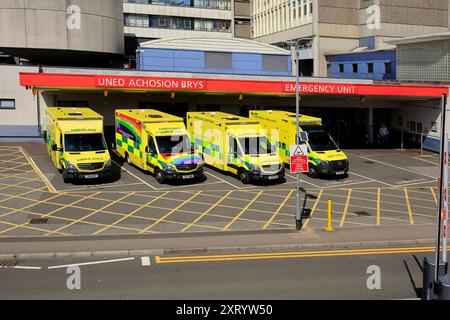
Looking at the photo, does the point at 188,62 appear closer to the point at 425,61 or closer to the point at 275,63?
the point at 275,63

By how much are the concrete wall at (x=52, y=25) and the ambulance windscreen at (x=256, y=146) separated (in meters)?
18.4

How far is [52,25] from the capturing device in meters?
36.9

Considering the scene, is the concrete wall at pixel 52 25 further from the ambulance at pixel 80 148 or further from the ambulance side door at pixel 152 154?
the ambulance side door at pixel 152 154

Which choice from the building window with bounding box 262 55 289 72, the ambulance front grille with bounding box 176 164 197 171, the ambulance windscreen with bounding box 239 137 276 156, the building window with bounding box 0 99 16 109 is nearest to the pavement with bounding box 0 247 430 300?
the ambulance front grille with bounding box 176 164 197 171

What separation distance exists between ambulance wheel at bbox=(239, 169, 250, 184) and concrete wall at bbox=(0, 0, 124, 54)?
62.0ft

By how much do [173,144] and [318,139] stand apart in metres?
8.15

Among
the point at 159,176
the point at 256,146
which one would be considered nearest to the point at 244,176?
the point at 256,146

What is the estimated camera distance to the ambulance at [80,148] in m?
24.1

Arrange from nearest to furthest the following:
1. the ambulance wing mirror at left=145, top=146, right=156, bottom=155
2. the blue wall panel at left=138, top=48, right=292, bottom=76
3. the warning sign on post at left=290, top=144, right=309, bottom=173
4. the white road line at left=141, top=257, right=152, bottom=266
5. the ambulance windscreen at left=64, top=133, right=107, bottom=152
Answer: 1. the white road line at left=141, top=257, right=152, bottom=266
2. the warning sign on post at left=290, top=144, right=309, bottom=173
3. the ambulance windscreen at left=64, top=133, right=107, bottom=152
4. the ambulance wing mirror at left=145, top=146, right=156, bottom=155
5. the blue wall panel at left=138, top=48, right=292, bottom=76

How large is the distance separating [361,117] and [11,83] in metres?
25.3

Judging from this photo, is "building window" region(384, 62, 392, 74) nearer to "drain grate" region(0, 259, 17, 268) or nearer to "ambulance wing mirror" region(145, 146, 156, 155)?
"ambulance wing mirror" region(145, 146, 156, 155)

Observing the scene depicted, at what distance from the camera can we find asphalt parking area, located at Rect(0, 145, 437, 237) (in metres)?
19.1

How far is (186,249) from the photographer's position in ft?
Answer: 51.8
